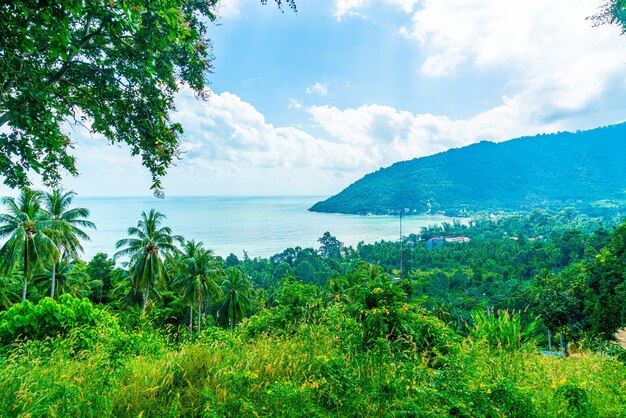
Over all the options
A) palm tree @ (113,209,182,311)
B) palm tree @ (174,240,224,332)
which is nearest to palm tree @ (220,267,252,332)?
palm tree @ (174,240,224,332)

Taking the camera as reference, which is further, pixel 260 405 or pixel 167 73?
pixel 167 73

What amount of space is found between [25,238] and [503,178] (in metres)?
206

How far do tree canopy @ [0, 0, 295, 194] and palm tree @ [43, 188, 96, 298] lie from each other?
15881mm

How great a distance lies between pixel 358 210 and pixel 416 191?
31.5 meters

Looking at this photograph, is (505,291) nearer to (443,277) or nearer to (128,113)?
(443,277)

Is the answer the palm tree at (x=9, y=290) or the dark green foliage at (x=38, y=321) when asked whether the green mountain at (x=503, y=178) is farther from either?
the dark green foliage at (x=38, y=321)

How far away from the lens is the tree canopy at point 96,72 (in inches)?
89.7

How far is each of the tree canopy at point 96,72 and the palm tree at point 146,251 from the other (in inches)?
592

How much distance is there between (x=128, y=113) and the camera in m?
3.48

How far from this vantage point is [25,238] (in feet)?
46.8

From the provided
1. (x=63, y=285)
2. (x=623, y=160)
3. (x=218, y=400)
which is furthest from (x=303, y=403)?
(x=623, y=160)

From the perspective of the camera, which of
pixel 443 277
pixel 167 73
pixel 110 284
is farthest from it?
pixel 443 277

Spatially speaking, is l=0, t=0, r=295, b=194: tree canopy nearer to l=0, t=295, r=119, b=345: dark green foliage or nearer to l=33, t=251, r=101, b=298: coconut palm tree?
l=0, t=295, r=119, b=345: dark green foliage

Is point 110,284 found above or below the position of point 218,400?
below
